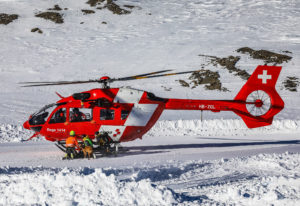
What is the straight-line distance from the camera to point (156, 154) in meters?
12.8

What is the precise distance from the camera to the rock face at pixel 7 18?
141 ft

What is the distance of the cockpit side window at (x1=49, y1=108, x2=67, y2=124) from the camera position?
1231 cm

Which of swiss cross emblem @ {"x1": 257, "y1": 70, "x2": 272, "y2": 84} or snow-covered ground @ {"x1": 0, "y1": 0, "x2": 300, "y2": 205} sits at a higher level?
swiss cross emblem @ {"x1": 257, "y1": 70, "x2": 272, "y2": 84}

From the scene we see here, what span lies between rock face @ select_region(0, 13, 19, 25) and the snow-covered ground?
79 centimetres

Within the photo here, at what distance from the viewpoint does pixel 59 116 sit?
1235 centimetres

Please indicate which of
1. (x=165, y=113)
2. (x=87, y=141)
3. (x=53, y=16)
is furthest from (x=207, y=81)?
(x=53, y=16)

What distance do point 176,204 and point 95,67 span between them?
26742 mm

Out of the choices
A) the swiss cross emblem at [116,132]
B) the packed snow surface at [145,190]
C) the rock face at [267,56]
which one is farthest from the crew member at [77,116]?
the rock face at [267,56]

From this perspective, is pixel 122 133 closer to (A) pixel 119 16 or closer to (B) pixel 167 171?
(B) pixel 167 171

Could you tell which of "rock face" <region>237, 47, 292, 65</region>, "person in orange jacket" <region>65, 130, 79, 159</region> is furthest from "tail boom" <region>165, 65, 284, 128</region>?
"rock face" <region>237, 47, 292, 65</region>

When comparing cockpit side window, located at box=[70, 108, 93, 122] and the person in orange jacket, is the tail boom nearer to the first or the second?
cockpit side window, located at box=[70, 108, 93, 122]

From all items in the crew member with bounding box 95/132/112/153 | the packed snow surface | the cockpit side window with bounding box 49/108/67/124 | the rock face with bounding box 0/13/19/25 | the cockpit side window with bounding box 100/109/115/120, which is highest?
the packed snow surface

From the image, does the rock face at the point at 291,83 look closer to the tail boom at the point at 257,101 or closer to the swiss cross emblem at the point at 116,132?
the tail boom at the point at 257,101

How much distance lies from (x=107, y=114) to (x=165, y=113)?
1056cm
